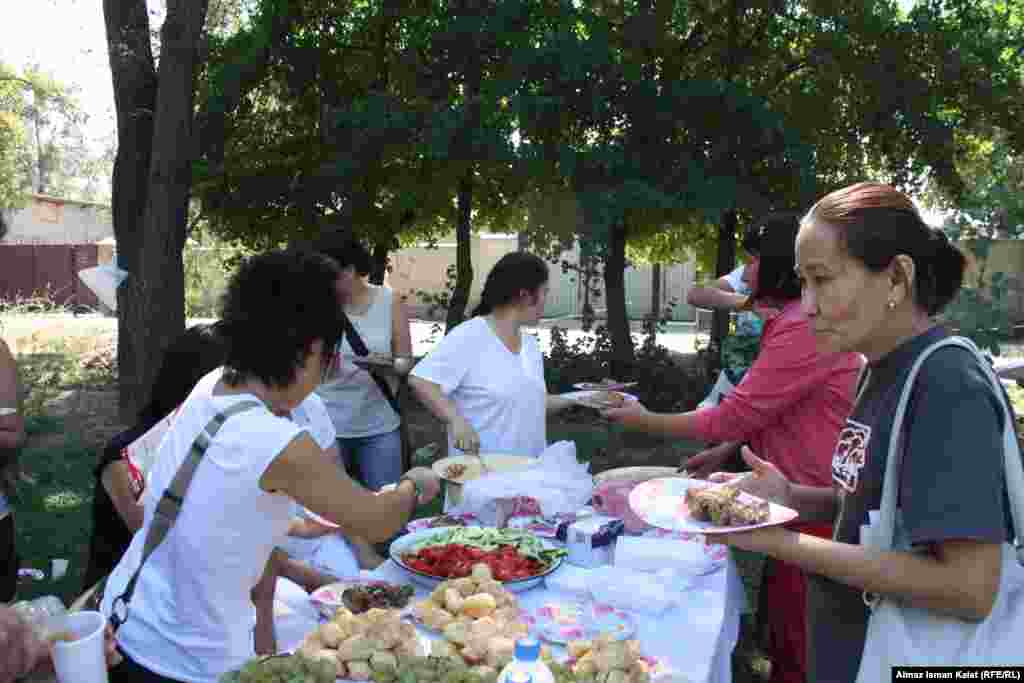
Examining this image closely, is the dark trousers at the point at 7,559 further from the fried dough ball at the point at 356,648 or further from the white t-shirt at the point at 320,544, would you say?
the fried dough ball at the point at 356,648

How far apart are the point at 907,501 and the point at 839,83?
331 inches

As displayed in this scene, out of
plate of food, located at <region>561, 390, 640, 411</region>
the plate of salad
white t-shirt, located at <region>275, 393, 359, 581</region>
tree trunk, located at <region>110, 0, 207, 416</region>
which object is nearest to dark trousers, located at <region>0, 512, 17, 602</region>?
white t-shirt, located at <region>275, 393, 359, 581</region>

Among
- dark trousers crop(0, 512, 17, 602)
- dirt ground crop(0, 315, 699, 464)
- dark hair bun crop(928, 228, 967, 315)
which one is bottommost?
dirt ground crop(0, 315, 699, 464)

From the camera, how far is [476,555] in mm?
2373

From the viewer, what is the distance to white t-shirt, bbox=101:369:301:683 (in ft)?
5.47

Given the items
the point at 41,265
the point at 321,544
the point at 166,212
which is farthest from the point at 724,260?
the point at 41,265

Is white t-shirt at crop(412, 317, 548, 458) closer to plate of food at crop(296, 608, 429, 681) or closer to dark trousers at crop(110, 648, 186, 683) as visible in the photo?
plate of food at crop(296, 608, 429, 681)

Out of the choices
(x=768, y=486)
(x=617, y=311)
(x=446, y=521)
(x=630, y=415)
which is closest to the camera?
(x=768, y=486)

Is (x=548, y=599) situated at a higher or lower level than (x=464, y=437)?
lower

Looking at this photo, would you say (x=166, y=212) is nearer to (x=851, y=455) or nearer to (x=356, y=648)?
(x=356, y=648)

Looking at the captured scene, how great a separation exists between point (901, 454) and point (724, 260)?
8473mm

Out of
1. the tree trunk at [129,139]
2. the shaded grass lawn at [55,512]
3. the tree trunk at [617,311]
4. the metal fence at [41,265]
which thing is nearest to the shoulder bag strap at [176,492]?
the shaded grass lawn at [55,512]

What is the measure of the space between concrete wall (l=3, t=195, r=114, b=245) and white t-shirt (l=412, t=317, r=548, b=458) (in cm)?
3584

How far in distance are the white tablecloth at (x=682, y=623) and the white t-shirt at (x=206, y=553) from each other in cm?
31
